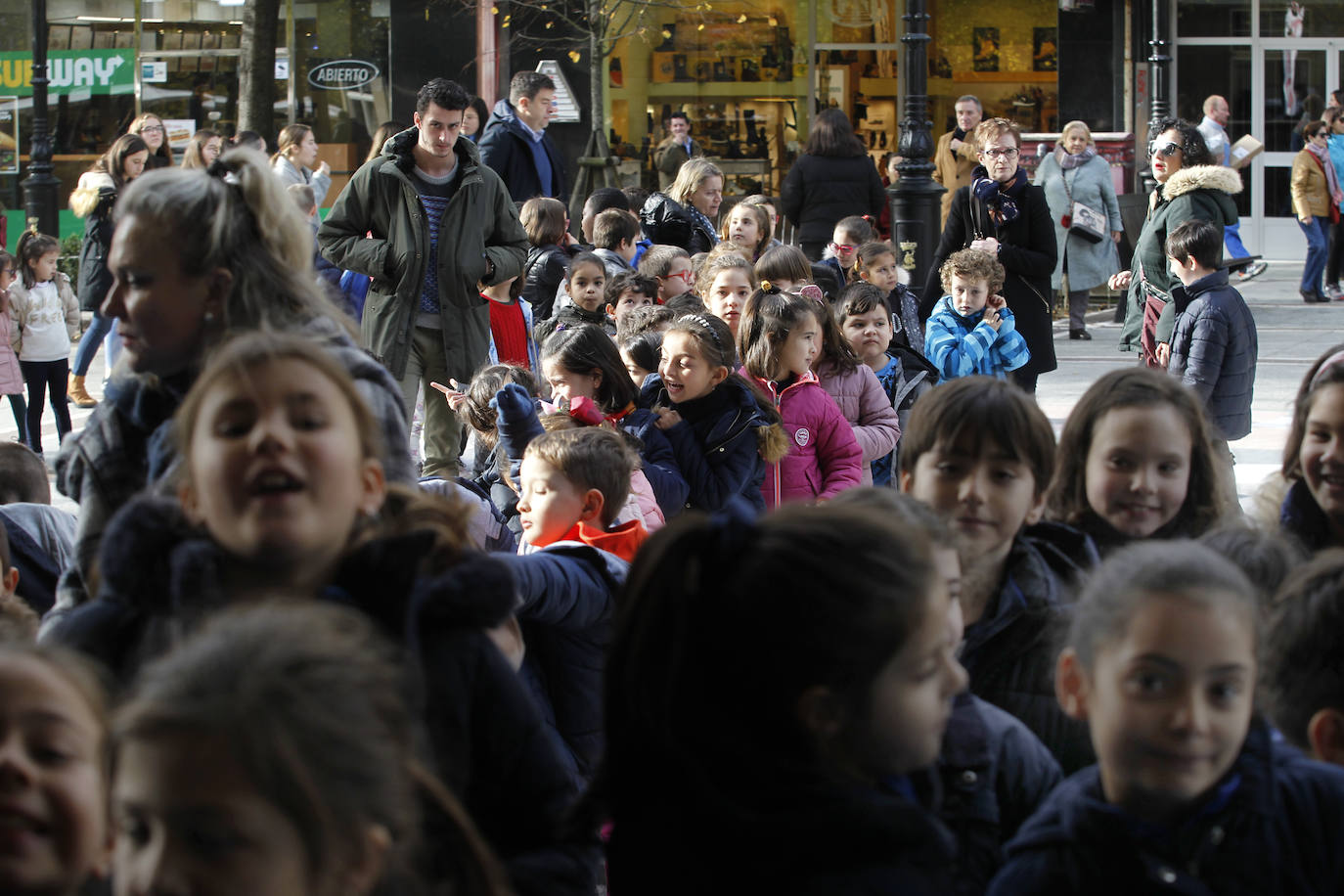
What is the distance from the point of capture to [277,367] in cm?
222

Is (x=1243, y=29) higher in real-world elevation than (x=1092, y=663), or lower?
higher

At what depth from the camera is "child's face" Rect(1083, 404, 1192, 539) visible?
331 centimetres

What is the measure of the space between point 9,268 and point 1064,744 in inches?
349

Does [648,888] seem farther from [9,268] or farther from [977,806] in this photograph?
[9,268]

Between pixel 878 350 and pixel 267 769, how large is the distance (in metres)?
5.46

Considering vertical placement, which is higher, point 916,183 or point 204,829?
point 916,183

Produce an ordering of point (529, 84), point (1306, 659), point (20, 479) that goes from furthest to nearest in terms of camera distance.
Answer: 1. point (529, 84)
2. point (20, 479)
3. point (1306, 659)

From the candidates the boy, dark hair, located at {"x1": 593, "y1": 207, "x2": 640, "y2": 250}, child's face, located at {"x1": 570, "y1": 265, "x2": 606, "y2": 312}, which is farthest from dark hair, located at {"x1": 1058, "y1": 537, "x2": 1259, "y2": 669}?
dark hair, located at {"x1": 593, "y1": 207, "x2": 640, "y2": 250}

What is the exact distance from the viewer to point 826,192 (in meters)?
11.4

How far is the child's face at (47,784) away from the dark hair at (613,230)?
23.0ft

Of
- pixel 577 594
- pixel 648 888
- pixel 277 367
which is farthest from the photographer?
pixel 577 594

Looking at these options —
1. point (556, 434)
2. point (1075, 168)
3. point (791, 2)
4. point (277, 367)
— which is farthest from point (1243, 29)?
point (277, 367)

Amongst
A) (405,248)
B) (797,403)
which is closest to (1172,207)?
(797,403)

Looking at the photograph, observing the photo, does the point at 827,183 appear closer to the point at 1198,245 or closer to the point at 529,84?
the point at 529,84
